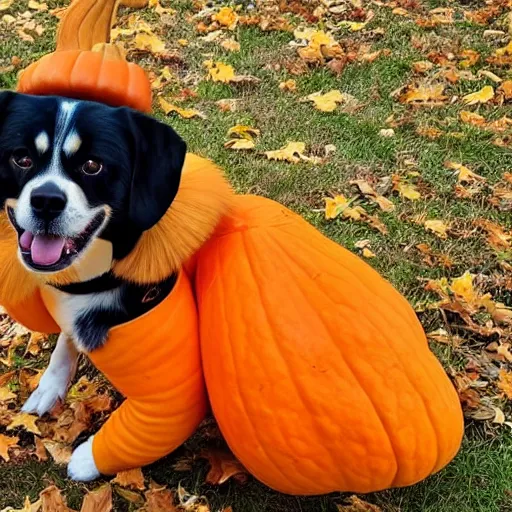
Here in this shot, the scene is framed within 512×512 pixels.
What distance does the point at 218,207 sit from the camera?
1.86 metres

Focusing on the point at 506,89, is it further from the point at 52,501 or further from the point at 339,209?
the point at 52,501

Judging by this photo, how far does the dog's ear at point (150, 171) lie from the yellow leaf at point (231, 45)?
283 centimetres

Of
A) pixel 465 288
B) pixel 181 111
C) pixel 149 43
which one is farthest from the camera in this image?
pixel 149 43

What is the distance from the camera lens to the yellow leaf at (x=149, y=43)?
169 inches

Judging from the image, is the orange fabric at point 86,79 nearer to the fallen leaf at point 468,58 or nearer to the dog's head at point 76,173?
the dog's head at point 76,173

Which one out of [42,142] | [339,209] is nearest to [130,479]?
[42,142]

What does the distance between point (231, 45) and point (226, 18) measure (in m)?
0.37

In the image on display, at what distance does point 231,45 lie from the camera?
437 centimetres

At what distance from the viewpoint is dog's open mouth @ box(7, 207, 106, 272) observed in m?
1.65

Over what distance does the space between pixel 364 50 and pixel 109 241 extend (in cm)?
306

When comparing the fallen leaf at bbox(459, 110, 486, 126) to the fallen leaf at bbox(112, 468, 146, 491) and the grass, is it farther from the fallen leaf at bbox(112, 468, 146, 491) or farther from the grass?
the fallen leaf at bbox(112, 468, 146, 491)

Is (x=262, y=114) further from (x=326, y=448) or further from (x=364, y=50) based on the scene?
(x=326, y=448)

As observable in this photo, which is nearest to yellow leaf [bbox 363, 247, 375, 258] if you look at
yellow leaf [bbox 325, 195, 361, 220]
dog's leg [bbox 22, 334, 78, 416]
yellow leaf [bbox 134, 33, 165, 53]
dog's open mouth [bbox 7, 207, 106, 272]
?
yellow leaf [bbox 325, 195, 361, 220]

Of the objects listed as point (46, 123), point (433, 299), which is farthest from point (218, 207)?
point (433, 299)
